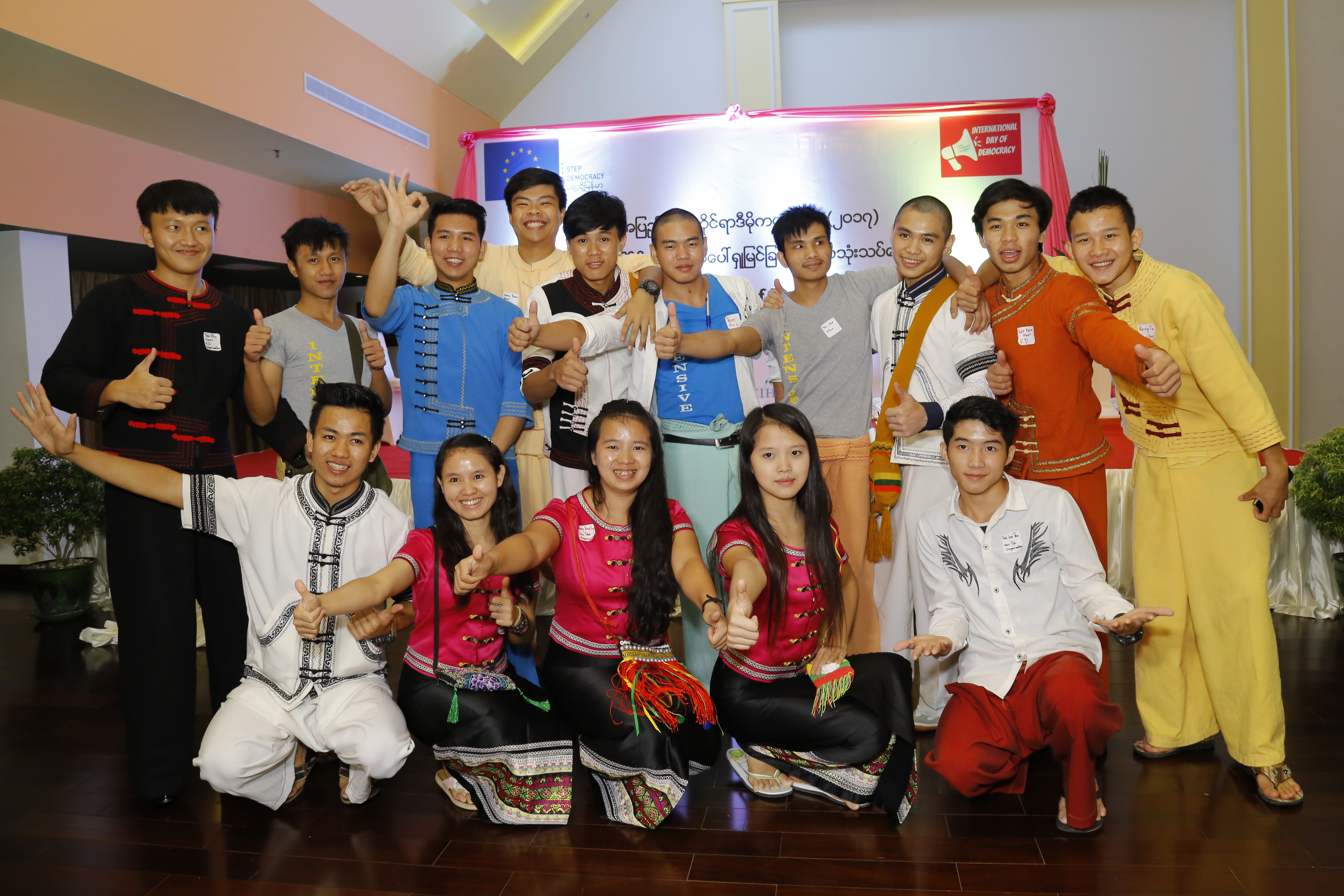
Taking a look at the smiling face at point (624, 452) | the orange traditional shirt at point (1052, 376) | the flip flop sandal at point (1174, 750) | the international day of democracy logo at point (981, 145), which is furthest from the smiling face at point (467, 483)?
the international day of democracy logo at point (981, 145)

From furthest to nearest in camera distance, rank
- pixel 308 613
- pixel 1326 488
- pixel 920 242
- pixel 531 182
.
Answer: pixel 1326 488
pixel 531 182
pixel 920 242
pixel 308 613

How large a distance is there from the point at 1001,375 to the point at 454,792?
1.98 m

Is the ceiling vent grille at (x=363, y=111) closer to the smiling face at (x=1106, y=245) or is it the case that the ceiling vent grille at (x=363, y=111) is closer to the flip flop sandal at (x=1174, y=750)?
the smiling face at (x=1106, y=245)

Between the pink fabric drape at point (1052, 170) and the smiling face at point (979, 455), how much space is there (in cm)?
358

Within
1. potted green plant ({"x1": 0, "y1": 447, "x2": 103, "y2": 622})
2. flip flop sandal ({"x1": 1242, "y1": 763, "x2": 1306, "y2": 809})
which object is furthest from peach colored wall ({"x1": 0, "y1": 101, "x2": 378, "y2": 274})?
flip flop sandal ({"x1": 1242, "y1": 763, "x2": 1306, "y2": 809})

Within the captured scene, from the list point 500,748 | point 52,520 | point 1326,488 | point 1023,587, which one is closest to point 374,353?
point 500,748

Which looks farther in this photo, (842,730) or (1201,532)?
(1201,532)

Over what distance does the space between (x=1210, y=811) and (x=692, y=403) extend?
Answer: 5.95ft

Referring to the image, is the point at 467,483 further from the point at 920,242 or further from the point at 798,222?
the point at 920,242

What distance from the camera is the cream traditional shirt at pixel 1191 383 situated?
236 centimetres

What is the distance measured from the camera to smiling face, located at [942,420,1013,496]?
95.4 inches

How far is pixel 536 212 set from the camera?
Result: 10.8ft

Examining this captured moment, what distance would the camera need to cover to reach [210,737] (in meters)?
2.39

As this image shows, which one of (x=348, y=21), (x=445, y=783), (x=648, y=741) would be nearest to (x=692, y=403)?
(x=648, y=741)
